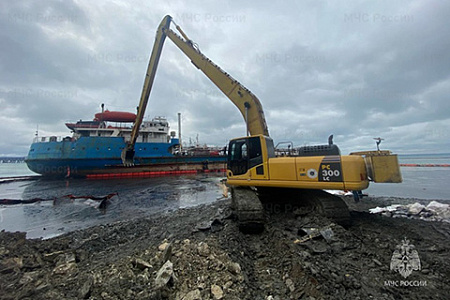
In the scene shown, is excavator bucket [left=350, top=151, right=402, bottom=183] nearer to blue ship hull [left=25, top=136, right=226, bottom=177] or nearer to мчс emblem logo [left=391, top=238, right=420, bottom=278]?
мчс emblem logo [left=391, top=238, right=420, bottom=278]

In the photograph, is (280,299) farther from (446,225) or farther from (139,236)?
(446,225)

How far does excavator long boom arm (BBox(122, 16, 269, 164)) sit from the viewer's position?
23.9 ft

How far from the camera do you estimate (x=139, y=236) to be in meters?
5.25

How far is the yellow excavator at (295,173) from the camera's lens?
159 inches

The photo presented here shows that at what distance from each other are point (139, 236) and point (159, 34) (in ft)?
45.9

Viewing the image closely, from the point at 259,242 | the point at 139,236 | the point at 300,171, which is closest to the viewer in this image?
the point at 259,242

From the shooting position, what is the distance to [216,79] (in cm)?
902

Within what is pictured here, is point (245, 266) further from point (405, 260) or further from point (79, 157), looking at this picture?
point (79, 157)

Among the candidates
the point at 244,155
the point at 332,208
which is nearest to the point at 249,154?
the point at 244,155

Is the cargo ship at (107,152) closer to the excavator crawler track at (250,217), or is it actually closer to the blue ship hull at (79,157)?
the blue ship hull at (79,157)

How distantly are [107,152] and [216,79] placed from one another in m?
18.8

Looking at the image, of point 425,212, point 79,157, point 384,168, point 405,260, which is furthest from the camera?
point 79,157

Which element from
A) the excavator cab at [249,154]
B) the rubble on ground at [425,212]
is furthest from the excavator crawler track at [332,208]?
the rubble on ground at [425,212]

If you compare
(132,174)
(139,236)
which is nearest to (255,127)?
(139,236)
